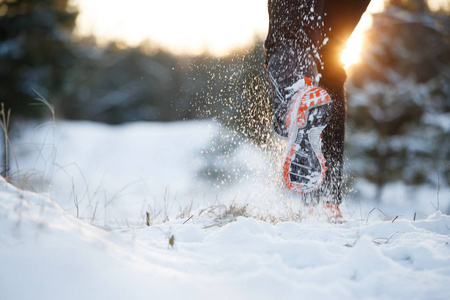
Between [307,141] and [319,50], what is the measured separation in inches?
14.3

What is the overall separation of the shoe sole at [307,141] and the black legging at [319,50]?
0.07 meters

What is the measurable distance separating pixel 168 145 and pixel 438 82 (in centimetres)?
689

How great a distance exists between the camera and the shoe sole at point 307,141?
1.10m

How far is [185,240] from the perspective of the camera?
804mm

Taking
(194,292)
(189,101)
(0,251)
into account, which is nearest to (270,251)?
(194,292)

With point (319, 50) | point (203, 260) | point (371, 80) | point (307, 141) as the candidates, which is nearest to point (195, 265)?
point (203, 260)

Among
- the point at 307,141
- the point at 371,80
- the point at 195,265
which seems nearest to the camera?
the point at 195,265

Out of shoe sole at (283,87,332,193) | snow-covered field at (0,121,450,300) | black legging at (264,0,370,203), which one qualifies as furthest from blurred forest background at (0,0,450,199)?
snow-covered field at (0,121,450,300)

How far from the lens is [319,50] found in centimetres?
122

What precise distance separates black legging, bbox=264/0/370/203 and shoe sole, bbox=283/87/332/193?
0.23ft

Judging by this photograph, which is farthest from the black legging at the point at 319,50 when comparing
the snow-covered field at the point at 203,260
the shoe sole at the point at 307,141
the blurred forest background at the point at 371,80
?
the blurred forest background at the point at 371,80

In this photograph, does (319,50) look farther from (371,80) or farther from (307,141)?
(371,80)

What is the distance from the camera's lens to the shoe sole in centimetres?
110

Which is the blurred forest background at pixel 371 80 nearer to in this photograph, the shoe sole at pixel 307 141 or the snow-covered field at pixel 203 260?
the shoe sole at pixel 307 141
